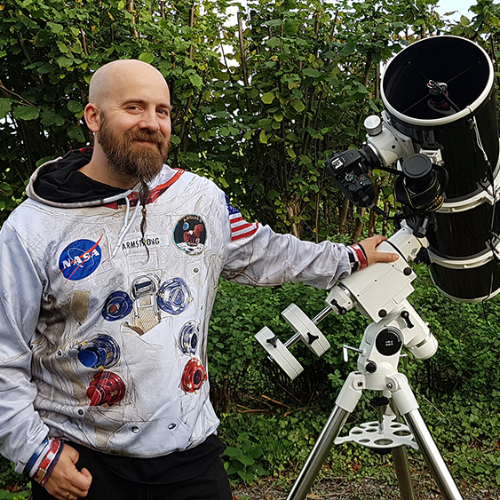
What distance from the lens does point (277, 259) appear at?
2.13 meters

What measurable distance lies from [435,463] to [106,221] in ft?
4.69

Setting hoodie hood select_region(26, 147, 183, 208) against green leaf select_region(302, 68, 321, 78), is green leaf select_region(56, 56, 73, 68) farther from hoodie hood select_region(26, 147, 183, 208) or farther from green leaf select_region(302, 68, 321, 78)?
green leaf select_region(302, 68, 321, 78)

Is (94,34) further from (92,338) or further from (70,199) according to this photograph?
(92,338)

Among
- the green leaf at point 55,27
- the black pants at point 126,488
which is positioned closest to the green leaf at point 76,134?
the green leaf at point 55,27

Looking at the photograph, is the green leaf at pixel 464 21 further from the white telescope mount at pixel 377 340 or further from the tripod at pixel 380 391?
the tripod at pixel 380 391

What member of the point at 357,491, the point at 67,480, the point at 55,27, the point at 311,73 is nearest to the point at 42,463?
the point at 67,480

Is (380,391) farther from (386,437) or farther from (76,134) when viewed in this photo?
(76,134)

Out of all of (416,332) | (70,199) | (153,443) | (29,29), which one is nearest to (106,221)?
(70,199)

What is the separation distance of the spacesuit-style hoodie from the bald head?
0.32 metres

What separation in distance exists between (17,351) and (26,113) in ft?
6.87

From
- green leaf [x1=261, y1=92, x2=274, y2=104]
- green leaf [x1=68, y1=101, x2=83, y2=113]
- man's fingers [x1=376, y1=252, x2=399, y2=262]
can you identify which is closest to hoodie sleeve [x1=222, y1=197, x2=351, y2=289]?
man's fingers [x1=376, y1=252, x2=399, y2=262]

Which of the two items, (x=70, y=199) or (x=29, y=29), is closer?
(x=70, y=199)

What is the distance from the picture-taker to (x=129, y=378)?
169 cm

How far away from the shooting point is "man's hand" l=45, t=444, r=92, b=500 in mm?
1620
